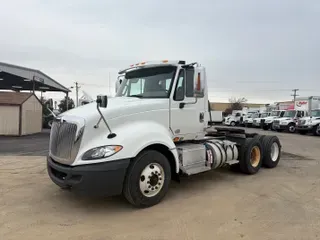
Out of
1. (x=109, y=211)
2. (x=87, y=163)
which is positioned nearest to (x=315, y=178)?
(x=109, y=211)

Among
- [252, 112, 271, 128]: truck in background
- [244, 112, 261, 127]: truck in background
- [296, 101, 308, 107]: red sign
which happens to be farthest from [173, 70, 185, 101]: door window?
[244, 112, 261, 127]: truck in background

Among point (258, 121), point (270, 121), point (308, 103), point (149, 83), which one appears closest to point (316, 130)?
point (308, 103)

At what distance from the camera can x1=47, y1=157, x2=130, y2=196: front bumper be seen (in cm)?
417

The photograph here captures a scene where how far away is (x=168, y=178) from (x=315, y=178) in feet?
13.5

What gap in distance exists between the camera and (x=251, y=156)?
7523 millimetres

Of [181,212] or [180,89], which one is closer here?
[181,212]

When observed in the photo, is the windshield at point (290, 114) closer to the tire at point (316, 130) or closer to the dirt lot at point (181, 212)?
the tire at point (316, 130)

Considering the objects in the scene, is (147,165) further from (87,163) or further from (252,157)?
(252,157)

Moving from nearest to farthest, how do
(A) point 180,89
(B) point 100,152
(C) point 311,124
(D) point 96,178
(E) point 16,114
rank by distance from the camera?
1. (D) point 96,178
2. (B) point 100,152
3. (A) point 180,89
4. (E) point 16,114
5. (C) point 311,124

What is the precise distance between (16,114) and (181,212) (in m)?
17.9

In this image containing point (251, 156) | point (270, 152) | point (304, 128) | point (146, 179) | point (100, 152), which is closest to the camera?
point (100, 152)

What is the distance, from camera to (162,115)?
5.32 meters

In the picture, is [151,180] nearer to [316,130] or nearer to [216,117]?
[216,117]

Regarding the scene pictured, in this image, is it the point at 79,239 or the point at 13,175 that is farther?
the point at 13,175
